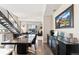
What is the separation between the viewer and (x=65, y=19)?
323cm

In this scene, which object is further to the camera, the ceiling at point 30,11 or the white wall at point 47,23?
the white wall at point 47,23

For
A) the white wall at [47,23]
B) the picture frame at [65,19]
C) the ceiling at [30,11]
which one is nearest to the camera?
the ceiling at [30,11]

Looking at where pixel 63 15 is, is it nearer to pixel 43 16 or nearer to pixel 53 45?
pixel 43 16

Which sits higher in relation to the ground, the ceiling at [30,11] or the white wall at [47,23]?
the ceiling at [30,11]

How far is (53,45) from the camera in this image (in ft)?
11.9

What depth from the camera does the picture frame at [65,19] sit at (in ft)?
10.4

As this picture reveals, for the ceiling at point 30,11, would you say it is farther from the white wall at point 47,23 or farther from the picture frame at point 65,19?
the picture frame at point 65,19

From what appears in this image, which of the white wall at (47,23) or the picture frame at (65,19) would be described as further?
the picture frame at (65,19)

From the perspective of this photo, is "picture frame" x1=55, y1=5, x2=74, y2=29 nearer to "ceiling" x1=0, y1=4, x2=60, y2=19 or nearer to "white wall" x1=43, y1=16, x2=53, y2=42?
"white wall" x1=43, y1=16, x2=53, y2=42

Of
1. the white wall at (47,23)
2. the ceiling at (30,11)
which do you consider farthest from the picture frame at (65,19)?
the ceiling at (30,11)

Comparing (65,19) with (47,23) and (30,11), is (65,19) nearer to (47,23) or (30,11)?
(47,23)

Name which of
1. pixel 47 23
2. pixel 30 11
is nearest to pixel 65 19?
pixel 47 23

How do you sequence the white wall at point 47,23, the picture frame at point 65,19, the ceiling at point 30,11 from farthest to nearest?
the picture frame at point 65,19 < the white wall at point 47,23 < the ceiling at point 30,11
